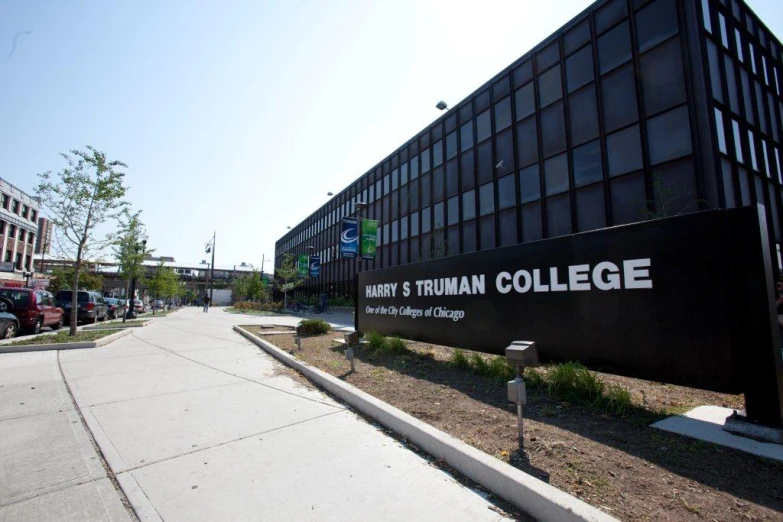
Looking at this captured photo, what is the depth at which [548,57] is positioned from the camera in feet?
52.4

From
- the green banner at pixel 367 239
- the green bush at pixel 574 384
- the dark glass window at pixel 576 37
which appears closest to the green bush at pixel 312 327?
the green bush at pixel 574 384

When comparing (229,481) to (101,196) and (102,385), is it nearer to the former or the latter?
(102,385)

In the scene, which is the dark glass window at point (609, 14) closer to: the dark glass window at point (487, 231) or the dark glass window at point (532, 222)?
the dark glass window at point (532, 222)

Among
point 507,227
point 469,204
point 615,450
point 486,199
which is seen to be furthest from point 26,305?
point 486,199

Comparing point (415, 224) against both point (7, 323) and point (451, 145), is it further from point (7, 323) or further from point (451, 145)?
point (7, 323)

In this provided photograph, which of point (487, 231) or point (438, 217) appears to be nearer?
point (487, 231)

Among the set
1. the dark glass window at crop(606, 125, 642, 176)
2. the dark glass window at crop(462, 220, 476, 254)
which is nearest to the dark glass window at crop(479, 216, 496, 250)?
the dark glass window at crop(462, 220, 476, 254)

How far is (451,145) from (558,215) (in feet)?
31.0

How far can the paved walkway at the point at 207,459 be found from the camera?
8.43ft

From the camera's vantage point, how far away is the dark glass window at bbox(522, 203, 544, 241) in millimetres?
15508

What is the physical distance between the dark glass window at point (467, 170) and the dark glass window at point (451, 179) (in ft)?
1.81

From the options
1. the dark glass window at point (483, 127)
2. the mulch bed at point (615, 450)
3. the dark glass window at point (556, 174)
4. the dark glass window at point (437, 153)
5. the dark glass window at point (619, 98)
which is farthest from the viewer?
the dark glass window at point (437, 153)

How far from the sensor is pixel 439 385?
219 inches

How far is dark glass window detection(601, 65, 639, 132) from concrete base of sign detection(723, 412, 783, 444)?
12.2 m
